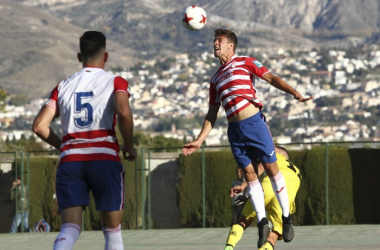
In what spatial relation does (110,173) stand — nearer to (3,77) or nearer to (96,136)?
(96,136)

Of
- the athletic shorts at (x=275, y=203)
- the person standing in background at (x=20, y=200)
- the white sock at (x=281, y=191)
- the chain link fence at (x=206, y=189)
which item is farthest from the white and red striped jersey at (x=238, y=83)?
the person standing in background at (x=20, y=200)

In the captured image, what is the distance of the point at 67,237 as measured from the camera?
7062mm

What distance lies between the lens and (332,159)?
2058 cm

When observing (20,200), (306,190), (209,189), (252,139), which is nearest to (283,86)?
(252,139)

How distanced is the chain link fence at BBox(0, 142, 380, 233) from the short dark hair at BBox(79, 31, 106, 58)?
43.1 ft

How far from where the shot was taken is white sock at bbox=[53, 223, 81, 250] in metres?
7.04

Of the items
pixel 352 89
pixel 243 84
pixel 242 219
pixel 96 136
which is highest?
pixel 352 89

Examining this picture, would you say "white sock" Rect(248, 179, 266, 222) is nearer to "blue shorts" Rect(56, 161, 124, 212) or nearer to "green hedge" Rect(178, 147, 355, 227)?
"blue shorts" Rect(56, 161, 124, 212)

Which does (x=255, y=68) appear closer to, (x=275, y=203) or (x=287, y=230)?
(x=287, y=230)

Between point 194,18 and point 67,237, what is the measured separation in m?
4.78

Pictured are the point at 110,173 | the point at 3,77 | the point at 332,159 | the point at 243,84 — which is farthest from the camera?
the point at 3,77

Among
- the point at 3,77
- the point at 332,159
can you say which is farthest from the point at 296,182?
the point at 3,77

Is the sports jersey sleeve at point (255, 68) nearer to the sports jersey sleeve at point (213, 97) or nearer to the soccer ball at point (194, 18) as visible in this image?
the sports jersey sleeve at point (213, 97)

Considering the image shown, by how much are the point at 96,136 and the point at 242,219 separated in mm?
3288
